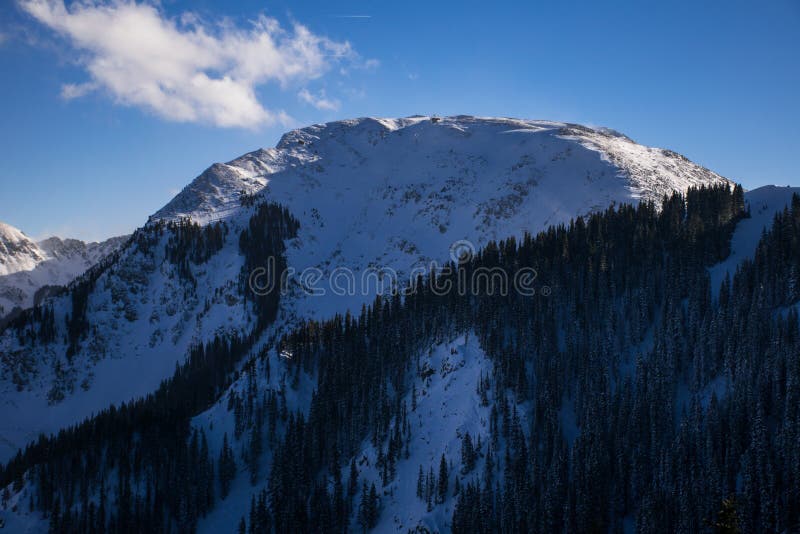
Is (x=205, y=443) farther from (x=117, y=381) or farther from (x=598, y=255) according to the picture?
(x=598, y=255)

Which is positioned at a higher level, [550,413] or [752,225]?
[752,225]

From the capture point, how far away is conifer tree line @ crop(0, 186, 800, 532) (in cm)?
9769

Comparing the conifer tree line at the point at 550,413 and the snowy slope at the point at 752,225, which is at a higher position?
the snowy slope at the point at 752,225

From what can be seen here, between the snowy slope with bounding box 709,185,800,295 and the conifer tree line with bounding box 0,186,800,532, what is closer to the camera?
the conifer tree line with bounding box 0,186,800,532

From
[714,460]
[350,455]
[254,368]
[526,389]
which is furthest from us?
[254,368]

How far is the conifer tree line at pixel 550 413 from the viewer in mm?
97688

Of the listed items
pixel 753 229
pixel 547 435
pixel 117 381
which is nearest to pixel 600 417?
pixel 547 435

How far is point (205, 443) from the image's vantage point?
141 m

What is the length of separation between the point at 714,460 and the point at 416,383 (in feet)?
212

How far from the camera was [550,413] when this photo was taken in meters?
115

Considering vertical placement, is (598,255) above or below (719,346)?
above

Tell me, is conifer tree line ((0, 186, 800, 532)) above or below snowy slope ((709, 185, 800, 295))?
below

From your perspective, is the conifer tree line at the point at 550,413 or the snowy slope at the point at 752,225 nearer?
the conifer tree line at the point at 550,413

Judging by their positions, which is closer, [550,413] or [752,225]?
[550,413]
